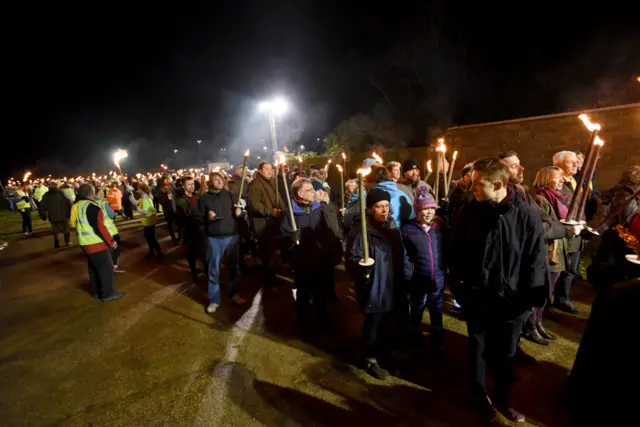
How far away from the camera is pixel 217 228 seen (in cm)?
584

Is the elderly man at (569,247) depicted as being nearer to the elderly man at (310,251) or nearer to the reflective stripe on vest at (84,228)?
the elderly man at (310,251)

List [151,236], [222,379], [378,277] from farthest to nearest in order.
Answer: [151,236], [222,379], [378,277]

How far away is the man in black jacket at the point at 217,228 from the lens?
585cm

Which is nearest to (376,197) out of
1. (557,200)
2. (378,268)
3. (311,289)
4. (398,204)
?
(378,268)

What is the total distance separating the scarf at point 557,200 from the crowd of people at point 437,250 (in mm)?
14

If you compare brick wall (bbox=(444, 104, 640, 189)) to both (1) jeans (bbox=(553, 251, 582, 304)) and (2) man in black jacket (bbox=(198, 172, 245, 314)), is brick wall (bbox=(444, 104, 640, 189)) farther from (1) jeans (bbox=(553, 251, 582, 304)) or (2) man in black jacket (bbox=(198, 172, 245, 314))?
(2) man in black jacket (bbox=(198, 172, 245, 314))

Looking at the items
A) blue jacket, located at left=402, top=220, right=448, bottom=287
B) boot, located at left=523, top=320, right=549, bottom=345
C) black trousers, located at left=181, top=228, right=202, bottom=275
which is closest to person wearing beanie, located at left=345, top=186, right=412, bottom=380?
blue jacket, located at left=402, top=220, right=448, bottom=287

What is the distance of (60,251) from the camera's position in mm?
11883

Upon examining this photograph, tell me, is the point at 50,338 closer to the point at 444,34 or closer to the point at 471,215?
the point at 471,215

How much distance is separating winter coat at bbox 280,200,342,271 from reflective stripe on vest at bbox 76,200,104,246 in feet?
12.6

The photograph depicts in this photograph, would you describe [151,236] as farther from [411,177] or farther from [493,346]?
[493,346]

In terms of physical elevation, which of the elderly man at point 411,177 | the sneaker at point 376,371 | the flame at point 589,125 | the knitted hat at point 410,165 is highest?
the flame at point 589,125

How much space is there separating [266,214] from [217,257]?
156 cm

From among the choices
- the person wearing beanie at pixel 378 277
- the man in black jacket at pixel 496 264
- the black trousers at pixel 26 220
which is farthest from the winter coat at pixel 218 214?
the black trousers at pixel 26 220
